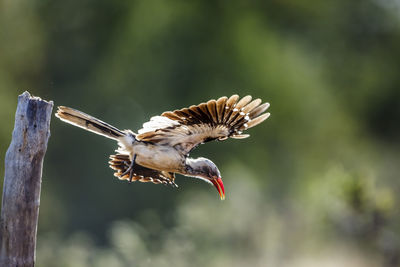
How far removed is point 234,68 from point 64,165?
659cm

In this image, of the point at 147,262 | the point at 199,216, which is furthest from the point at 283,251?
the point at 147,262

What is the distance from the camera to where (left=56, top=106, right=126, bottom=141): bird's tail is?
591 centimetres

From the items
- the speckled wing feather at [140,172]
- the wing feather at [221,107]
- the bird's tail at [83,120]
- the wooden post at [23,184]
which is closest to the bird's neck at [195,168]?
the speckled wing feather at [140,172]

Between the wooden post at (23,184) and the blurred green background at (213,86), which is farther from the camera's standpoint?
the blurred green background at (213,86)

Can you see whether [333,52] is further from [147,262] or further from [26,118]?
[26,118]

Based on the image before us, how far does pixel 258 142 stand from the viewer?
76.8ft

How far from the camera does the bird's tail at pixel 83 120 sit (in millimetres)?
5912

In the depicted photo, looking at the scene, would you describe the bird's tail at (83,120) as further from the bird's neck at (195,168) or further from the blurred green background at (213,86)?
the blurred green background at (213,86)

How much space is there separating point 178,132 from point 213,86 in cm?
1666

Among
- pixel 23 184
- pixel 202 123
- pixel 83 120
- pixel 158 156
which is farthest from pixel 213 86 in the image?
pixel 23 184

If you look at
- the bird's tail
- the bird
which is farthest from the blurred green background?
the bird's tail

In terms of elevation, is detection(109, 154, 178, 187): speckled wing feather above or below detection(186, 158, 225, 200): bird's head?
above

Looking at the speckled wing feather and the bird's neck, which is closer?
the bird's neck

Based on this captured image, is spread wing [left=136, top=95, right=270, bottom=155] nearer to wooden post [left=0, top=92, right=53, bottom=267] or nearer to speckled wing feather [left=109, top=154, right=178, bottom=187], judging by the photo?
speckled wing feather [left=109, top=154, right=178, bottom=187]
